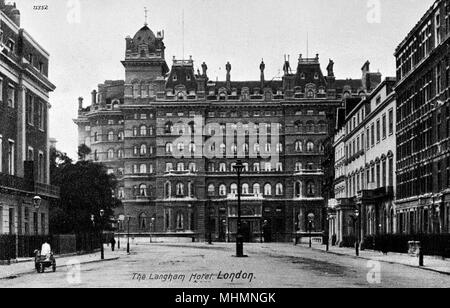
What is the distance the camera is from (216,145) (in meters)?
126

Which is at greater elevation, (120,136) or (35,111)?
(120,136)

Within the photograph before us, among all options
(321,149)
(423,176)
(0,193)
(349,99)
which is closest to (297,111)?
(321,149)

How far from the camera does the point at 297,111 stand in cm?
12506

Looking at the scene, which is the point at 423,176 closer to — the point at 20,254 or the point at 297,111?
the point at 20,254

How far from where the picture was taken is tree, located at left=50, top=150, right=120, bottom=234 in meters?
73.9

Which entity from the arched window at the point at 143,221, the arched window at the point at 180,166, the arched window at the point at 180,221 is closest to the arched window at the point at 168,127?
the arched window at the point at 180,166

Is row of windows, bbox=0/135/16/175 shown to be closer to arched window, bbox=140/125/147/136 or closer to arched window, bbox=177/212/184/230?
arched window, bbox=177/212/184/230

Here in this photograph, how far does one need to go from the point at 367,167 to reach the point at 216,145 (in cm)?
5900

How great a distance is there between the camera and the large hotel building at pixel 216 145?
12381cm

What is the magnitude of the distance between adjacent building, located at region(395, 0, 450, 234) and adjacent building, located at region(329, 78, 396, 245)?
3034 millimetres

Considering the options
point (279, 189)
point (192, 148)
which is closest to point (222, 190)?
point (192, 148)

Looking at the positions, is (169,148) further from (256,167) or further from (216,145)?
(256,167)

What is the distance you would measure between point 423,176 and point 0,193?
2559 centimetres

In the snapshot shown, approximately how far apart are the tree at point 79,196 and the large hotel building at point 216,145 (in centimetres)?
4326
